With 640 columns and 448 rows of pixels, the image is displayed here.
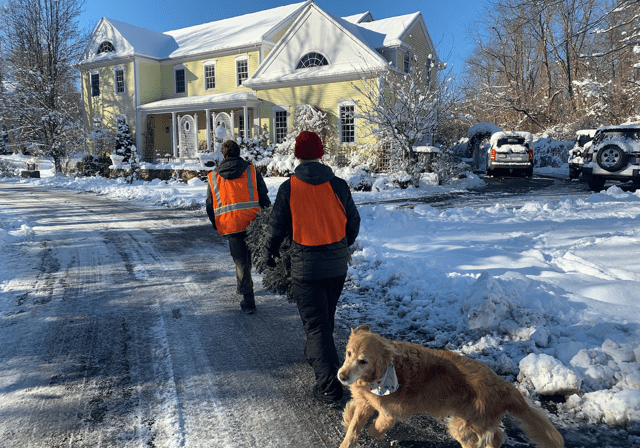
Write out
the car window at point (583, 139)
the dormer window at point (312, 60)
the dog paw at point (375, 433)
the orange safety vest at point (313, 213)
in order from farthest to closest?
the dormer window at point (312, 60) < the car window at point (583, 139) < the orange safety vest at point (313, 213) < the dog paw at point (375, 433)

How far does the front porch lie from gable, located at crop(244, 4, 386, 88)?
1865 mm

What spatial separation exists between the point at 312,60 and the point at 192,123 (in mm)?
9352

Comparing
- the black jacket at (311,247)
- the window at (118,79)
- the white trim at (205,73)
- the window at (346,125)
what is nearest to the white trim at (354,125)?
the window at (346,125)

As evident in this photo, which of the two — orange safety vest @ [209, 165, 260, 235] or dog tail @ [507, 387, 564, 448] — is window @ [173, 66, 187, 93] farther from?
dog tail @ [507, 387, 564, 448]

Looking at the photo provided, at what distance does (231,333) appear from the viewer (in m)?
4.64

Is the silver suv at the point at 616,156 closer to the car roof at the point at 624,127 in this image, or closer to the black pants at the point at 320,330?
the car roof at the point at 624,127

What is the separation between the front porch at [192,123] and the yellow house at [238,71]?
0.23 ft

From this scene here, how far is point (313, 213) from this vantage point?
3.28 meters

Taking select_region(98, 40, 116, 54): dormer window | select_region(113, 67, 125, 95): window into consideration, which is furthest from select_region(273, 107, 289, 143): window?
select_region(98, 40, 116, 54): dormer window

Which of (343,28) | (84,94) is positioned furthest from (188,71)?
(343,28)

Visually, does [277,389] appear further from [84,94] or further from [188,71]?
[84,94]

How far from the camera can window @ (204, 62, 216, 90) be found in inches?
1155

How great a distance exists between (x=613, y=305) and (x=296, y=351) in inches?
131

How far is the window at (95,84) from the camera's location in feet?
109
